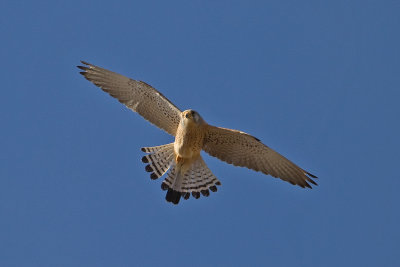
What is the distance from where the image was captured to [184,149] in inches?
418

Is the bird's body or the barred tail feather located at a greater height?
the bird's body

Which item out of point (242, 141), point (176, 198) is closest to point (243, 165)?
point (242, 141)

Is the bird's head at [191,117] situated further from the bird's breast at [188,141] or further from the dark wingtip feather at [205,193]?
the dark wingtip feather at [205,193]

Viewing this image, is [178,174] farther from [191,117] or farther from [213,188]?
[191,117]

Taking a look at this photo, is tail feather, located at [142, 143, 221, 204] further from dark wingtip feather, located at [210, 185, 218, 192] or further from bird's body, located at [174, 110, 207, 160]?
bird's body, located at [174, 110, 207, 160]

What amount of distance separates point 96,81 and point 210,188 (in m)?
2.67

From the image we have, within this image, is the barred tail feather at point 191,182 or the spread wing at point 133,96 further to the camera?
the barred tail feather at point 191,182

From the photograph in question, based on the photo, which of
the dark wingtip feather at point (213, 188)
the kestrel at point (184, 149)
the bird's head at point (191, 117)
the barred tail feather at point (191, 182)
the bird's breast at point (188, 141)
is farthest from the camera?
the dark wingtip feather at point (213, 188)

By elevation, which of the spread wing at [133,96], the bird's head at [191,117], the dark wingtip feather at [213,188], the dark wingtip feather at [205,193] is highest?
the spread wing at [133,96]

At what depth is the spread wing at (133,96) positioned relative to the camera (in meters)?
10.8

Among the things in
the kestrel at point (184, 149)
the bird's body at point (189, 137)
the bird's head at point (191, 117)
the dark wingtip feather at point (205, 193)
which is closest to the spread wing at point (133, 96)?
the kestrel at point (184, 149)

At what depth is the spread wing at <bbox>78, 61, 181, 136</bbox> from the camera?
1076 centimetres

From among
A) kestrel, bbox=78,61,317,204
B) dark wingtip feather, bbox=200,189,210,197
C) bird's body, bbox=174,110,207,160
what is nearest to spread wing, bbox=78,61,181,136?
kestrel, bbox=78,61,317,204

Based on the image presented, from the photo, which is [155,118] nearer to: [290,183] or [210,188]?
[210,188]
